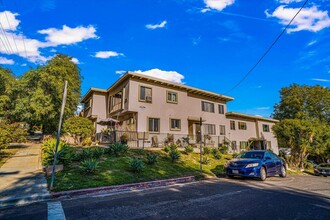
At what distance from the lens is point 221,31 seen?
58.3 ft

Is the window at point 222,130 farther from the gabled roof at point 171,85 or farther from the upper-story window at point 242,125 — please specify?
the upper-story window at point 242,125

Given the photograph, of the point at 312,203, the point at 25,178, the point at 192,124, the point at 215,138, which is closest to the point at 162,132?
the point at 192,124

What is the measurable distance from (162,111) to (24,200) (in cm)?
1550

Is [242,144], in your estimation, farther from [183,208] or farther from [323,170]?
[183,208]

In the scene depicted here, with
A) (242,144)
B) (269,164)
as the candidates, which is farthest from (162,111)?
(242,144)

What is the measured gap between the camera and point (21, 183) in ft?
22.6

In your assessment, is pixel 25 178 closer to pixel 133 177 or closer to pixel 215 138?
pixel 133 177

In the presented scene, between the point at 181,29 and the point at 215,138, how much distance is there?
13937mm

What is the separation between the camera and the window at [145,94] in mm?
19109

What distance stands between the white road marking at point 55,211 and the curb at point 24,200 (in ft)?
1.67

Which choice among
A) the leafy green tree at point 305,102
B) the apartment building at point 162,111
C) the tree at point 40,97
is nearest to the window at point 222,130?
the apartment building at point 162,111

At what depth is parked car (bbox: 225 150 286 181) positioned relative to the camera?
32.4 ft

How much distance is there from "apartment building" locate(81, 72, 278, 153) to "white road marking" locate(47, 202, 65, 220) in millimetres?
12071

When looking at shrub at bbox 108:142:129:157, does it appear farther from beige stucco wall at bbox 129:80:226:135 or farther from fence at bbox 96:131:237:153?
beige stucco wall at bbox 129:80:226:135
